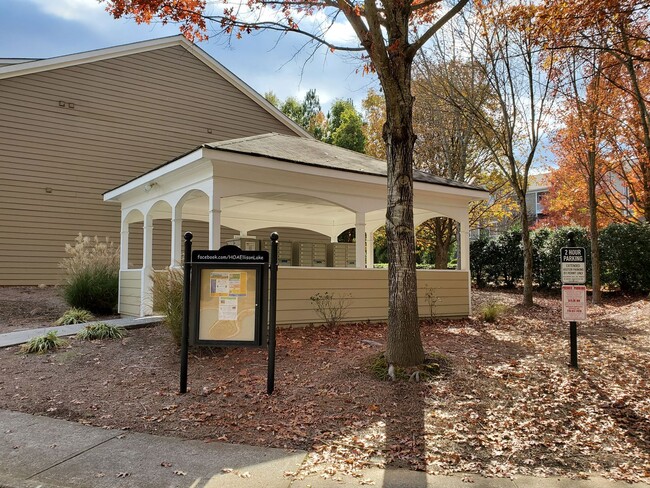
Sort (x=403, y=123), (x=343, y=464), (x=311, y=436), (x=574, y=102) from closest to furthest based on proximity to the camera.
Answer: (x=343, y=464), (x=311, y=436), (x=403, y=123), (x=574, y=102)

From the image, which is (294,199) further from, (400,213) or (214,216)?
(400,213)

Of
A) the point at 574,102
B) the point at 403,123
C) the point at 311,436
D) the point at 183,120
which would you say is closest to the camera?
the point at 311,436

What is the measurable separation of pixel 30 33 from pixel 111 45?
237 cm

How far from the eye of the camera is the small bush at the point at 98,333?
807 centimetres

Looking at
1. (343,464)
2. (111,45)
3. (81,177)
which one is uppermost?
(111,45)

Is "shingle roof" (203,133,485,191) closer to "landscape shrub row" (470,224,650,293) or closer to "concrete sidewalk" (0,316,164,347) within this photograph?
"concrete sidewalk" (0,316,164,347)

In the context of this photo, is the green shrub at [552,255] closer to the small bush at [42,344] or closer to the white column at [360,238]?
the white column at [360,238]

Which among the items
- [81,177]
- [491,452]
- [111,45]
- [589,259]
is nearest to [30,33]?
[111,45]

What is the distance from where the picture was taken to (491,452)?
3.94 meters

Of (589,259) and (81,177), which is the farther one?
(589,259)

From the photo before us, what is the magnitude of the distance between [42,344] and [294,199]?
18.6ft

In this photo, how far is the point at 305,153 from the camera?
994cm

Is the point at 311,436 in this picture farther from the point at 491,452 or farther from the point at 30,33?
the point at 30,33

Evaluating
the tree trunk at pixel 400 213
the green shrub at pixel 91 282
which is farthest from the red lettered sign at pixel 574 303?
the green shrub at pixel 91 282
